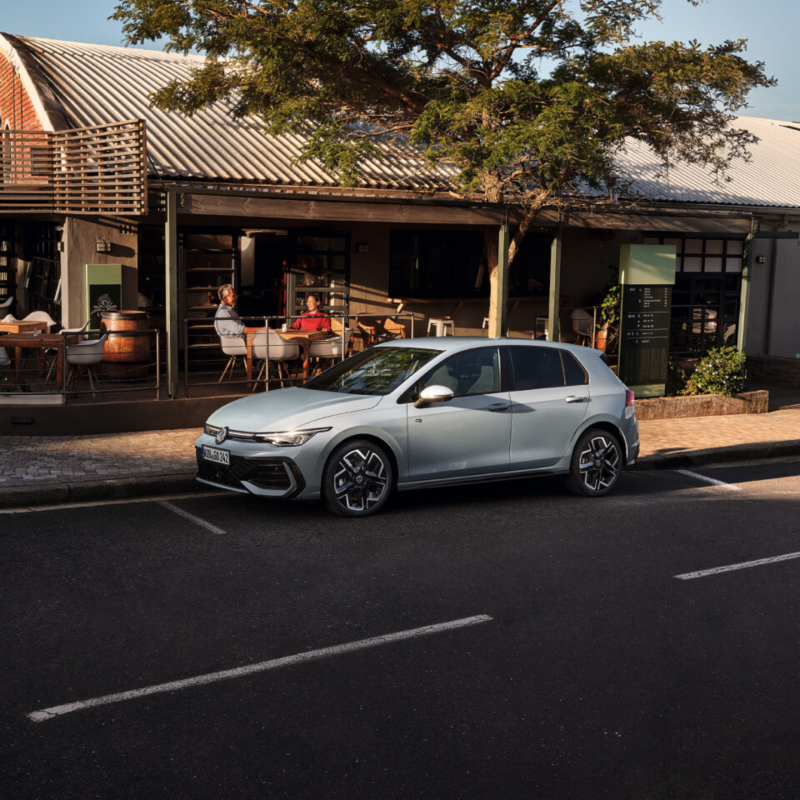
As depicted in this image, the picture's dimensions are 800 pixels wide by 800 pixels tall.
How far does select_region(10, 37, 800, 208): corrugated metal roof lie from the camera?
15.5 m

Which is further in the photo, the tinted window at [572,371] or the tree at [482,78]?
the tree at [482,78]

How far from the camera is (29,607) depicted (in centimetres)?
600

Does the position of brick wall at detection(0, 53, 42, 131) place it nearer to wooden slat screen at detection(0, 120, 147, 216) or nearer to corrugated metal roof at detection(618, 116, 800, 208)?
wooden slat screen at detection(0, 120, 147, 216)

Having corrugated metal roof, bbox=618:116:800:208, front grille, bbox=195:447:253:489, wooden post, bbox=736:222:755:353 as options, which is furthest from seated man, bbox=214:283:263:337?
corrugated metal roof, bbox=618:116:800:208

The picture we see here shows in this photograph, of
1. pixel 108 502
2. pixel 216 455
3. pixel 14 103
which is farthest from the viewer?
pixel 14 103

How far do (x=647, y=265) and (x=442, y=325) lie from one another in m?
3.94

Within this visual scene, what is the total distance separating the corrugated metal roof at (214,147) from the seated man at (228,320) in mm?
1986

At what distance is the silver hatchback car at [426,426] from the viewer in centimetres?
830

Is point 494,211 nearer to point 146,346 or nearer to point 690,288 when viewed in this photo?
point 146,346

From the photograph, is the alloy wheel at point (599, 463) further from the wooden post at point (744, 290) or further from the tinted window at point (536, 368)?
the wooden post at point (744, 290)

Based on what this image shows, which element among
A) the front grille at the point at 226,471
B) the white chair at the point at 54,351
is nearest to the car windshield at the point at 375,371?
the front grille at the point at 226,471

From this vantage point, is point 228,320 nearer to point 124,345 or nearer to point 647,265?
point 124,345

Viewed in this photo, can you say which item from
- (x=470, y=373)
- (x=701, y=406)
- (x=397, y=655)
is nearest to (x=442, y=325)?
(x=701, y=406)

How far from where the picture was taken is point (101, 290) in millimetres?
14633
